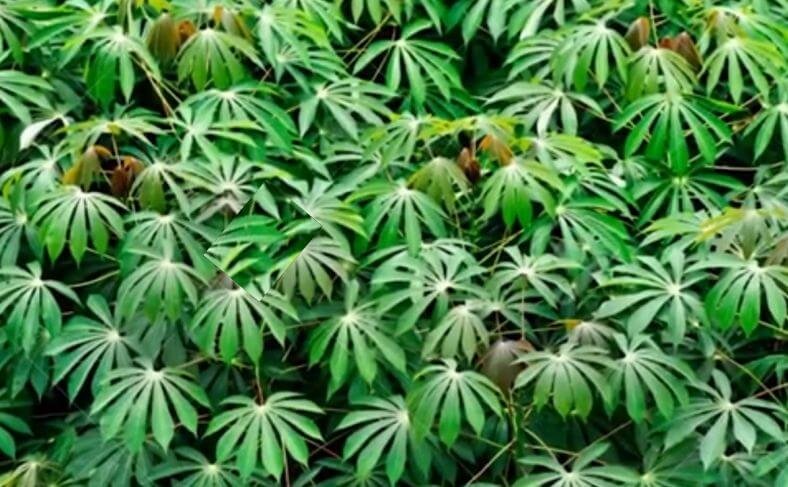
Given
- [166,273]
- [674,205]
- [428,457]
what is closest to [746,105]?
[674,205]

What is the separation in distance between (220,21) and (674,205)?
103cm

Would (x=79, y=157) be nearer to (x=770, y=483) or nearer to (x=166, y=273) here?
(x=166, y=273)

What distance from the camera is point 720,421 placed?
2.55 meters

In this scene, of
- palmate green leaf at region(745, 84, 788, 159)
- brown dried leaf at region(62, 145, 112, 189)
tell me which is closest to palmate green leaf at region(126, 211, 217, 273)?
brown dried leaf at region(62, 145, 112, 189)

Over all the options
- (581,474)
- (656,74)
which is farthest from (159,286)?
(656,74)

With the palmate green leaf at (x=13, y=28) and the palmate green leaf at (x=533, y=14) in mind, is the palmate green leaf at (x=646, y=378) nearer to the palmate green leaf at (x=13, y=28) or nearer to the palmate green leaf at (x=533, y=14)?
the palmate green leaf at (x=533, y=14)

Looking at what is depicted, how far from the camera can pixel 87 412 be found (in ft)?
9.26

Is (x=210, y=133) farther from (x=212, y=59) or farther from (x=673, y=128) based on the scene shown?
(x=673, y=128)

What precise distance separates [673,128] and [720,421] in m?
0.68

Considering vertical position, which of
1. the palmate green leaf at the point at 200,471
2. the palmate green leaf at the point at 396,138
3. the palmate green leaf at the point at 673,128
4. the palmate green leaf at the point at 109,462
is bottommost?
the palmate green leaf at the point at 109,462

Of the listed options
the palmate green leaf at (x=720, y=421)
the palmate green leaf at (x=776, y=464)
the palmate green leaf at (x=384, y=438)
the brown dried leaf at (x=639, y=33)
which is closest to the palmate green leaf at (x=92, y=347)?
the palmate green leaf at (x=384, y=438)

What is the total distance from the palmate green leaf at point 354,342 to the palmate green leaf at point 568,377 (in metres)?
0.24

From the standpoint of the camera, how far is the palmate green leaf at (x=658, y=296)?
262cm

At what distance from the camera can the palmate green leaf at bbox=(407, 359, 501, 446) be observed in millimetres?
2471
